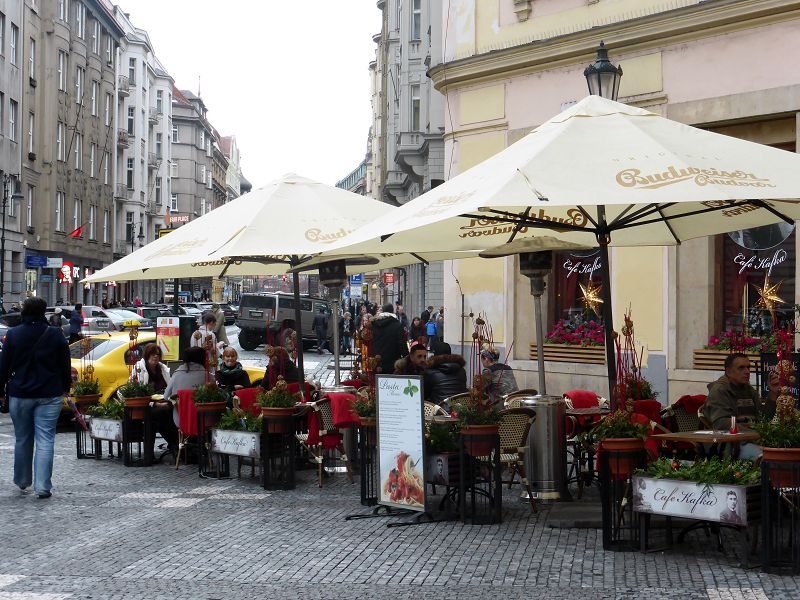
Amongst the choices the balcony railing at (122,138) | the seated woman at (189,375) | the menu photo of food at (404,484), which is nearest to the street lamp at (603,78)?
the menu photo of food at (404,484)

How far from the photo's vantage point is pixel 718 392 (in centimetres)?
934

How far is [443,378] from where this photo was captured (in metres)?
11.7

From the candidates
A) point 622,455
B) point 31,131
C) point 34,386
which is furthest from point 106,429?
point 31,131

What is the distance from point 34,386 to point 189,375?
8.01ft

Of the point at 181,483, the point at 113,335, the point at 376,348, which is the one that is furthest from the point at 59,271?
the point at 181,483

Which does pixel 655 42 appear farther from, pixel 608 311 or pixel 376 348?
pixel 608 311

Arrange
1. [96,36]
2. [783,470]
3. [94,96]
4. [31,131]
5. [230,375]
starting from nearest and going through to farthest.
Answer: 1. [783,470]
2. [230,375]
3. [31,131]
4. [94,96]
5. [96,36]

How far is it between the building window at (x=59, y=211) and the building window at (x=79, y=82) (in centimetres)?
648

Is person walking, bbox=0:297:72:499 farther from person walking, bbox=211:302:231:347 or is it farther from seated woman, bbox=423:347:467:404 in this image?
person walking, bbox=211:302:231:347

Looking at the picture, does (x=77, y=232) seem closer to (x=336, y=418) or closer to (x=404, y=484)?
(x=336, y=418)

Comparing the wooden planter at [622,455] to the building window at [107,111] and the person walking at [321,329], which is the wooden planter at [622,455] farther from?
the building window at [107,111]

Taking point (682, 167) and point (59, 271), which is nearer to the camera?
point (682, 167)

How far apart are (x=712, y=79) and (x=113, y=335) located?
35.7ft

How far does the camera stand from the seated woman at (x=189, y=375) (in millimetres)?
13141
